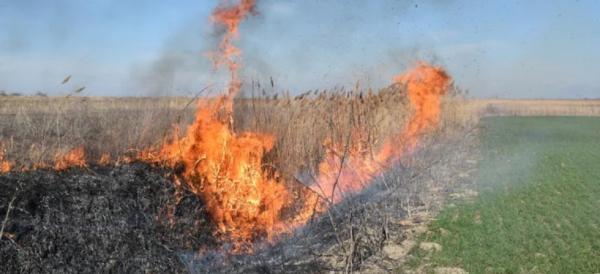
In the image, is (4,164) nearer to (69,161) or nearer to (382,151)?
(69,161)

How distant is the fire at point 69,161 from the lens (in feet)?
30.1

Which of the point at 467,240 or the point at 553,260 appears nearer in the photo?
the point at 553,260

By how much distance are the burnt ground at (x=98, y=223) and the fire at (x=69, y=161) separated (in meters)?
0.65

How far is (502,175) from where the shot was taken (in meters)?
14.4

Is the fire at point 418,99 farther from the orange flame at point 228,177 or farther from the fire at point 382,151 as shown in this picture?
the orange flame at point 228,177

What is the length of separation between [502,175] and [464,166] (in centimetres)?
214

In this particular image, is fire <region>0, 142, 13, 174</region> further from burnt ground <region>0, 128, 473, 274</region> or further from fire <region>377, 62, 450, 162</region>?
fire <region>377, 62, 450, 162</region>

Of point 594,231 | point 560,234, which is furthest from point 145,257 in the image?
point 594,231

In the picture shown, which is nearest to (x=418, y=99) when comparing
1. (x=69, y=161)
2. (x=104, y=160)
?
(x=104, y=160)

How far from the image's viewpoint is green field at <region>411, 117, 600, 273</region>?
6.79 meters

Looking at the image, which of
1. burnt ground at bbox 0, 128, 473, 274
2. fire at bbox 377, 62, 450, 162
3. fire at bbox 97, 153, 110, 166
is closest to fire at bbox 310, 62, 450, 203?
fire at bbox 377, 62, 450, 162

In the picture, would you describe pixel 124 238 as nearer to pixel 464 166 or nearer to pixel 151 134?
pixel 151 134

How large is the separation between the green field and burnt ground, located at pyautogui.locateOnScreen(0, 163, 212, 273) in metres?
3.54

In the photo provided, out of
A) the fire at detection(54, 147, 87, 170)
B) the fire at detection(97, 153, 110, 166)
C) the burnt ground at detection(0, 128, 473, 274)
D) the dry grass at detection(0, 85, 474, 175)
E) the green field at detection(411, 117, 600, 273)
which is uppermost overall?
the dry grass at detection(0, 85, 474, 175)
